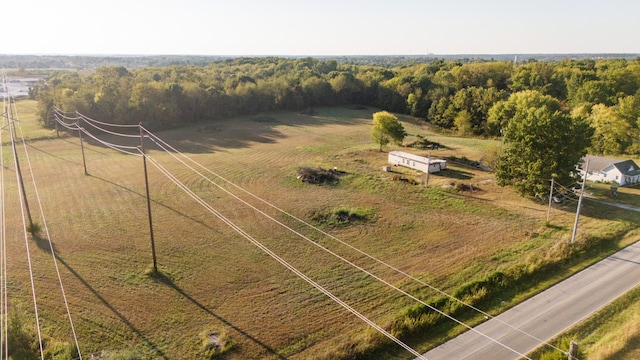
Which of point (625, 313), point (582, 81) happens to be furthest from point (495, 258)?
point (582, 81)

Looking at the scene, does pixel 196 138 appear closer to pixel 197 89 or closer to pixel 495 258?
pixel 197 89

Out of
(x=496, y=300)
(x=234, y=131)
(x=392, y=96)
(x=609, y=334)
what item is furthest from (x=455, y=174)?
(x=392, y=96)

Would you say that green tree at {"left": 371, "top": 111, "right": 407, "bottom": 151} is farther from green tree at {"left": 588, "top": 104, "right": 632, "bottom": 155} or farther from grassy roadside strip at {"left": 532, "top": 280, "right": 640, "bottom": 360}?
grassy roadside strip at {"left": 532, "top": 280, "right": 640, "bottom": 360}

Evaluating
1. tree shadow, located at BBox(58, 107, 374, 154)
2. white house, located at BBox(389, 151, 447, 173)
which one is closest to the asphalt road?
white house, located at BBox(389, 151, 447, 173)

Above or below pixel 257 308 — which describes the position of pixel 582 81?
above

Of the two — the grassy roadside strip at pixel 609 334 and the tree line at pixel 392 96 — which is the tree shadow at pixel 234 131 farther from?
the grassy roadside strip at pixel 609 334

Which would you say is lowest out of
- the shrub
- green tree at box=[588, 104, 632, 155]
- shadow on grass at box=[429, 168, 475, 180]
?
shadow on grass at box=[429, 168, 475, 180]
